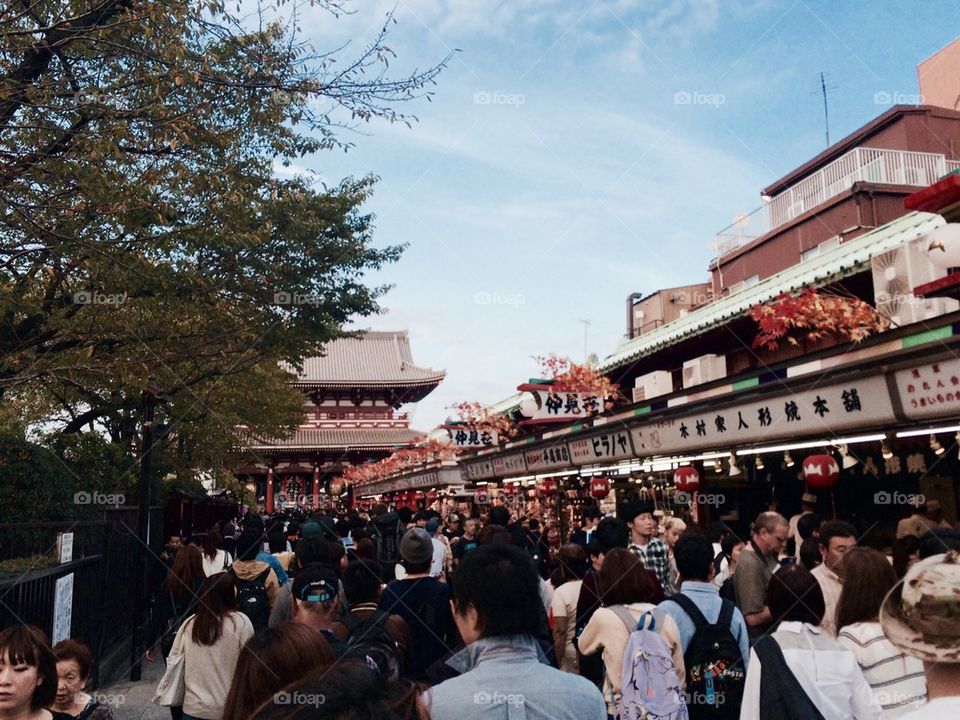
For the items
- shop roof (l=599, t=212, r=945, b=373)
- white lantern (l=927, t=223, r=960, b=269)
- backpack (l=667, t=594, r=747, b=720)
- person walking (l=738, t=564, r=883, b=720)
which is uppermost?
shop roof (l=599, t=212, r=945, b=373)

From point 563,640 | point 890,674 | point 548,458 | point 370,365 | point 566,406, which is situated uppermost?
point 370,365

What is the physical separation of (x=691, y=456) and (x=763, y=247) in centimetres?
993

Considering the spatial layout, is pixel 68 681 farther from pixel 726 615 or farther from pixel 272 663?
pixel 726 615

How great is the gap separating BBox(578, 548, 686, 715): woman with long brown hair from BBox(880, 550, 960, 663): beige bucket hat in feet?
8.15

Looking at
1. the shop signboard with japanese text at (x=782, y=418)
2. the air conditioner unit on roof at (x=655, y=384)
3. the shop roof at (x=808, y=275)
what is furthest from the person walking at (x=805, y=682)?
the air conditioner unit on roof at (x=655, y=384)

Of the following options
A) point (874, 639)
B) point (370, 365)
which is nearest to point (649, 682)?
point (874, 639)

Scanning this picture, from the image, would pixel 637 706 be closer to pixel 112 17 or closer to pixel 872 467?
pixel 112 17

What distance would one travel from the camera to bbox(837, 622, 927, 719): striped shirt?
353 centimetres

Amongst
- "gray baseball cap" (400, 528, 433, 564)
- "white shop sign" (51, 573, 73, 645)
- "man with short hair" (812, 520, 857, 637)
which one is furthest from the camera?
"white shop sign" (51, 573, 73, 645)

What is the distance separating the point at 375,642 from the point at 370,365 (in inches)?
1828

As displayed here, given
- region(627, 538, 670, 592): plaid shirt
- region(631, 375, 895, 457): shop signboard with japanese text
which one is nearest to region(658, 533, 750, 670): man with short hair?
region(627, 538, 670, 592): plaid shirt

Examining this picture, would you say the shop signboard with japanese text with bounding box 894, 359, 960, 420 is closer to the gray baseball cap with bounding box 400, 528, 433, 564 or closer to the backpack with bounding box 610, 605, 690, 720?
the backpack with bounding box 610, 605, 690, 720

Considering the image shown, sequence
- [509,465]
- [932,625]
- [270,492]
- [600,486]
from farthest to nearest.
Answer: [270,492] < [509,465] < [600,486] < [932,625]

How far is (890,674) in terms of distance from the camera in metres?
3.60
